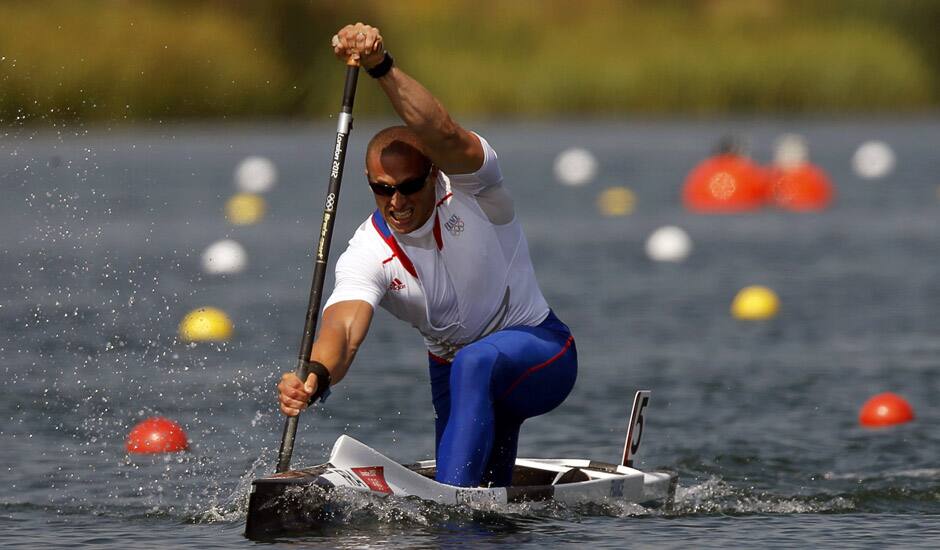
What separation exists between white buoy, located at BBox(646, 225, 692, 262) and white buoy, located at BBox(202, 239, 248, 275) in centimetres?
505

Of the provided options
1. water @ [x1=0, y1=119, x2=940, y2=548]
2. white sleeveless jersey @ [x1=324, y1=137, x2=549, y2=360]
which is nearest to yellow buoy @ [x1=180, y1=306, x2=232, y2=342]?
water @ [x1=0, y1=119, x2=940, y2=548]

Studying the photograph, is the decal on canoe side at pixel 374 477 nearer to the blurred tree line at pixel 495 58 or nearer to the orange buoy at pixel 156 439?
the orange buoy at pixel 156 439

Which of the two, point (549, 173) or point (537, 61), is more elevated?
point (537, 61)

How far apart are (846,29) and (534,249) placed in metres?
27.4

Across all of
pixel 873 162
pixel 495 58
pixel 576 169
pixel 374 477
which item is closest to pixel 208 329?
pixel 374 477

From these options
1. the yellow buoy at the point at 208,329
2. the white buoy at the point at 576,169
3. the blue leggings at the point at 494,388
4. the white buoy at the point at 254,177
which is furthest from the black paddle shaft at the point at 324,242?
the white buoy at the point at 576,169

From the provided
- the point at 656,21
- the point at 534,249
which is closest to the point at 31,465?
the point at 534,249

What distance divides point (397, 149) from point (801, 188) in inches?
809

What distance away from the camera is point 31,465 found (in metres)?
10.3

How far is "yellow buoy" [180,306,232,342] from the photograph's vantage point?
620 inches

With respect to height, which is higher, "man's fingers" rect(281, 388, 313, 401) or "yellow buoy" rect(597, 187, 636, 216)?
"yellow buoy" rect(597, 187, 636, 216)

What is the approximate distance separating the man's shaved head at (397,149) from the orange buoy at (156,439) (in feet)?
12.6

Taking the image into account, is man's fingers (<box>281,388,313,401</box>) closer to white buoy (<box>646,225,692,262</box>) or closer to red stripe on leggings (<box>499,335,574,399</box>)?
red stripe on leggings (<box>499,335,574,399</box>)

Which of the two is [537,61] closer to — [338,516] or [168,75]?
[168,75]
